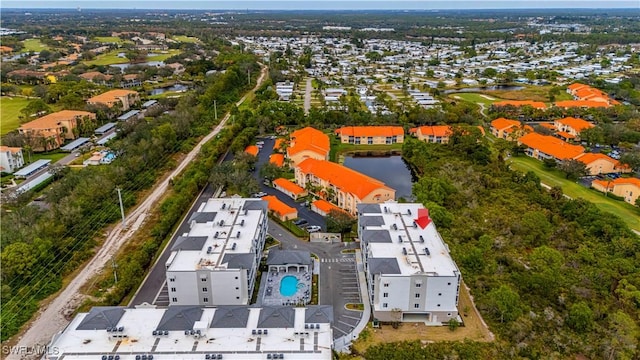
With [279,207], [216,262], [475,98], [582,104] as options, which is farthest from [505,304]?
[475,98]

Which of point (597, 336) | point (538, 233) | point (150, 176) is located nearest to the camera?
point (597, 336)

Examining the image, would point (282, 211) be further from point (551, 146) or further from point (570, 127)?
point (570, 127)

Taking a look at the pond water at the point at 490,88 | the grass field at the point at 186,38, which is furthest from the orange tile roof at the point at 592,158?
the grass field at the point at 186,38

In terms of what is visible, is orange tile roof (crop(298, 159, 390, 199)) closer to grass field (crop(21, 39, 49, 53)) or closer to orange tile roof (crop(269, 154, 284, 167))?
orange tile roof (crop(269, 154, 284, 167))

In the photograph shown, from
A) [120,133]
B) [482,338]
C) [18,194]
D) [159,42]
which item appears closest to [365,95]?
[120,133]

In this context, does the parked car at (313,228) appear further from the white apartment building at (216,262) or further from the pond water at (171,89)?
the pond water at (171,89)

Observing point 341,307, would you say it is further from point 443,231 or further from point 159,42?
point 159,42

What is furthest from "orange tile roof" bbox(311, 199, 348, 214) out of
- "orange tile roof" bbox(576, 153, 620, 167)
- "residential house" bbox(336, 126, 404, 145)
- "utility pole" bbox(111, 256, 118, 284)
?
"orange tile roof" bbox(576, 153, 620, 167)
